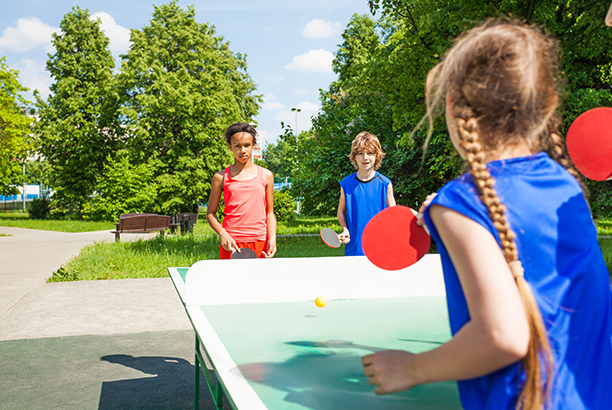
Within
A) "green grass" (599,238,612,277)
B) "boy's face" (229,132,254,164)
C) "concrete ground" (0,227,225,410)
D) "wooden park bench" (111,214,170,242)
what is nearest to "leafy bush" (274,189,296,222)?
"wooden park bench" (111,214,170,242)

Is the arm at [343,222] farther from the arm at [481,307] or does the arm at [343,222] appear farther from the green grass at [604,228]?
the green grass at [604,228]

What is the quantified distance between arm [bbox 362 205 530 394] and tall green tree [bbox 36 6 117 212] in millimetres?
32338

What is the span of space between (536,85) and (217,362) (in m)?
1.12

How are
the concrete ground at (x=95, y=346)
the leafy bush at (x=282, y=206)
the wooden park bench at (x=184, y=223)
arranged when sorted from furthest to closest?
the leafy bush at (x=282, y=206) < the wooden park bench at (x=184, y=223) < the concrete ground at (x=95, y=346)

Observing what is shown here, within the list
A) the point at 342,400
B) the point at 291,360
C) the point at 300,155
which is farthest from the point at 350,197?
the point at 300,155

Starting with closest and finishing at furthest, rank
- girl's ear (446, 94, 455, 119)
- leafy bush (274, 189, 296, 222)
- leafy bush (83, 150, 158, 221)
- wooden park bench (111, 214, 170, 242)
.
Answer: girl's ear (446, 94, 455, 119) → wooden park bench (111, 214, 170, 242) → leafy bush (83, 150, 158, 221) → leafy bush (274, 189, 296, 222)

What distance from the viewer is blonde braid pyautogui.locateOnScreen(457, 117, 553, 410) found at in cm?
85

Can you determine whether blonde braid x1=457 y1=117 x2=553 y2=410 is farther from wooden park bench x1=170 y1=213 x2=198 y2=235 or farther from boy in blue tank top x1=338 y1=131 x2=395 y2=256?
wooden park bench x1=170 y1=213 x2=198 y2=235

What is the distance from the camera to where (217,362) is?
1.52 metres

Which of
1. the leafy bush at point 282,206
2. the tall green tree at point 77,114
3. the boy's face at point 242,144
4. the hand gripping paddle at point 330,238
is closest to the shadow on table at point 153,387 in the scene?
the hand gripping paddle at point 330,238

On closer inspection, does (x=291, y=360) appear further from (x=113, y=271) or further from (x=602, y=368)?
(x=113, y=271)

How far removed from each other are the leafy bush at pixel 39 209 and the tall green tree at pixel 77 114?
4.03ft

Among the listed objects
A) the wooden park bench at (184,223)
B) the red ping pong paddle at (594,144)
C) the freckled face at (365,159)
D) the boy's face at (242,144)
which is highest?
the boy's face at (242,144)

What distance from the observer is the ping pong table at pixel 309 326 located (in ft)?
4.36
